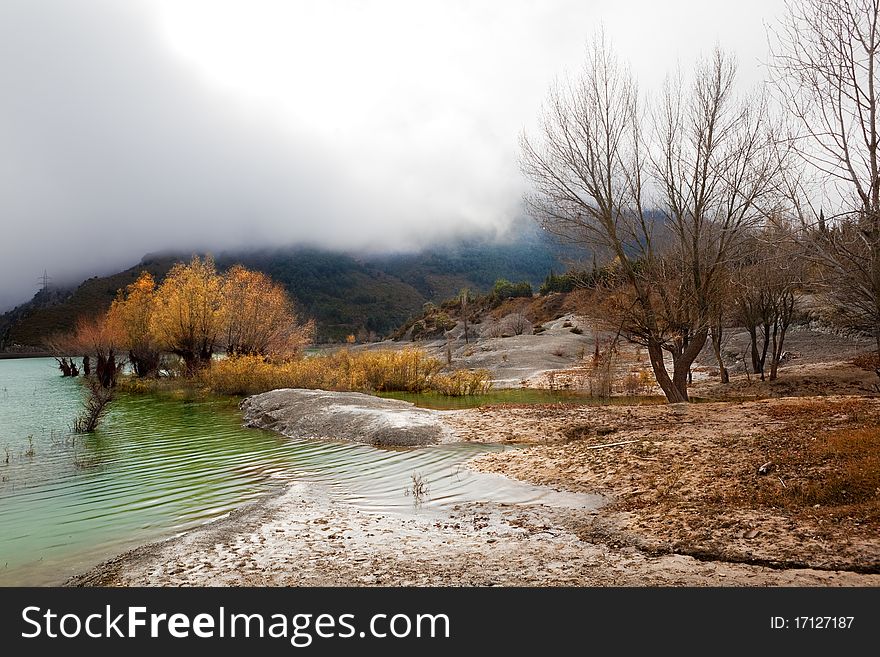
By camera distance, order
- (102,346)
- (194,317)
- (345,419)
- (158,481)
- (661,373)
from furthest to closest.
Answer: (102,346) < (194,317) < (661,373) < (345,419) < (158,481)

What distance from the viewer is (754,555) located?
523cm

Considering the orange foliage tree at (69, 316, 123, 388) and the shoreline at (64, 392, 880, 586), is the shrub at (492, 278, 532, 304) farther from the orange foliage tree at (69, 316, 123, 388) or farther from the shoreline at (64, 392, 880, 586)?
the shoreline at (64, 392, 880, 586)

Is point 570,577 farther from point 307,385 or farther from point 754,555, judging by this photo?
point 307,385

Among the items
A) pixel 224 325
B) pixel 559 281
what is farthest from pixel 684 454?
pixel 559 281

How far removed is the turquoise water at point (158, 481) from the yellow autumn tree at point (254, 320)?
21.2m

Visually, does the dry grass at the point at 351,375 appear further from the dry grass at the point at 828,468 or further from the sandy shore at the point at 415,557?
the sandy shore at the point at 415,557

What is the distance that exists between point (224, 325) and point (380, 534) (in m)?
36.0

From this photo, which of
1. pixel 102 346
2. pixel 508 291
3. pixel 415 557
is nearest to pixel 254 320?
pixel 102 346

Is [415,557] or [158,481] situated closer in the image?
[415,557]

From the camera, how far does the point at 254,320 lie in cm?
4116

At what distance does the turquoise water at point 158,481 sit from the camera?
7605 mm

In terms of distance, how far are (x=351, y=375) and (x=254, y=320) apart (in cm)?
1440

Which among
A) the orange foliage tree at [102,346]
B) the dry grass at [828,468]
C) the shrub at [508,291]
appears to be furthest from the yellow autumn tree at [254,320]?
the shrub at [508,291]

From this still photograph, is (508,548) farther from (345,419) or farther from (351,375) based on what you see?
(351,375)
